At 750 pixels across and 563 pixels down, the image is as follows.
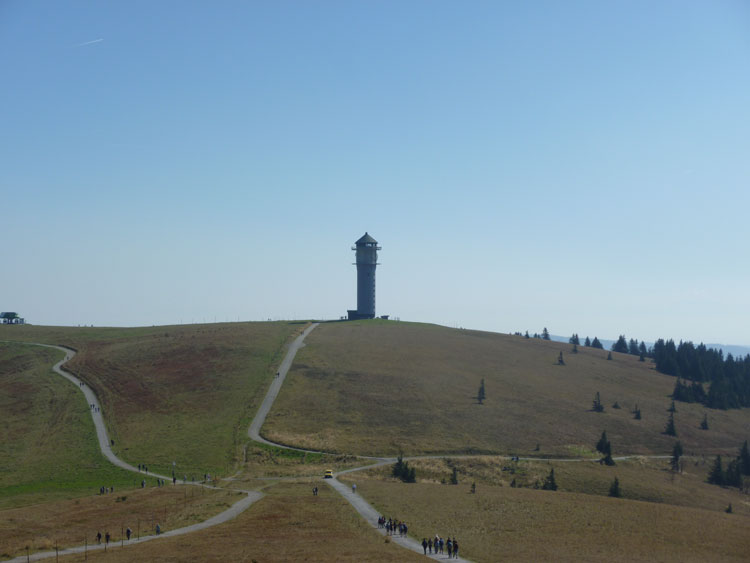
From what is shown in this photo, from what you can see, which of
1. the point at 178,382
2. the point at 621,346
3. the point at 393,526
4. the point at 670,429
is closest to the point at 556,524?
the point at 393,526

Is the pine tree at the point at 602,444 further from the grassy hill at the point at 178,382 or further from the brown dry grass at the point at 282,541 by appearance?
the grassy hill at the point at 178,382

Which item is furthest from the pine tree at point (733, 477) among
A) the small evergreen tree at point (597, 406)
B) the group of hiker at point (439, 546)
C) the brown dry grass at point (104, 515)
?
the brown dry grass at point (104, 515)

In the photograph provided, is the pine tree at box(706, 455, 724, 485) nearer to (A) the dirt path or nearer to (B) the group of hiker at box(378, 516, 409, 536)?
(B) the group of hiker at box(378, 516, 409, 536)

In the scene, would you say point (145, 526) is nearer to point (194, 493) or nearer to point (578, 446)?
point (194, 493)

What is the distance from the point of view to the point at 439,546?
128 ft

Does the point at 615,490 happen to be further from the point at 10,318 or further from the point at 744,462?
the point at 10,318

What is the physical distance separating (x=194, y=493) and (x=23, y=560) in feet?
70.0

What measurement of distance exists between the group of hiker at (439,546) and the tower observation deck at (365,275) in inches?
4344

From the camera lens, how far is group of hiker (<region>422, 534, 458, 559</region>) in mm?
37938

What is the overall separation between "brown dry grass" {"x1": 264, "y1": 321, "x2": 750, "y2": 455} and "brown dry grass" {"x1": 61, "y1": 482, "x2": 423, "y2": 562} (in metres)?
26.7

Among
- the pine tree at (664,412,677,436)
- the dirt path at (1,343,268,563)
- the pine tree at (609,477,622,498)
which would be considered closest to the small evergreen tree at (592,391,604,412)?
the pine tree at (664,412,677,436)

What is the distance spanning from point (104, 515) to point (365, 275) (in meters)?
106

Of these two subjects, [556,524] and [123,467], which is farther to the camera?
[123,467]

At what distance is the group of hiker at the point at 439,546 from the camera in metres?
37.9
